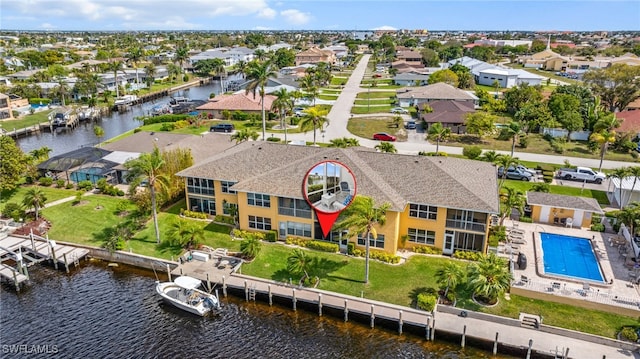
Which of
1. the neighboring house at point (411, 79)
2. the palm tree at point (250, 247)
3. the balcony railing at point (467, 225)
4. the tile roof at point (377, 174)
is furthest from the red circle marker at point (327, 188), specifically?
the neighboring house at point (411, 79)

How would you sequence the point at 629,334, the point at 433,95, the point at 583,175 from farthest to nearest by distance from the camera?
the point at 433,95
the point at 583,175
the point at 629,334

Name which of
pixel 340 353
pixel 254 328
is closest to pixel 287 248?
pixel 254 328

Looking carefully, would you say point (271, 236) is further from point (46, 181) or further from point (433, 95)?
point (433, 95)

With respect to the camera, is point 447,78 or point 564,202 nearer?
point 564,202

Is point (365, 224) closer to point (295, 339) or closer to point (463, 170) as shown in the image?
point (295, 339)

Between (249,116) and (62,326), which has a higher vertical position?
(249,116)

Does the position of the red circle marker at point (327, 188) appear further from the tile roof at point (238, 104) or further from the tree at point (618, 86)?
the tree at point (618, 86)

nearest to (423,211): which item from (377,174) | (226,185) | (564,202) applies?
(377,174)
